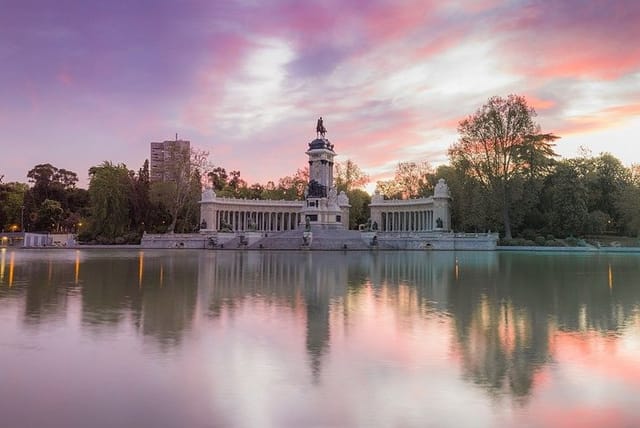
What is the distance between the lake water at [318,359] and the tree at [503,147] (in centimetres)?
4631

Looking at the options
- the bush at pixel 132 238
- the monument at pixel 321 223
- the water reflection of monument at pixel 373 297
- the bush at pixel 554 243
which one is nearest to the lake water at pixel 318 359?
the water reflection of monument at pixel 373 297

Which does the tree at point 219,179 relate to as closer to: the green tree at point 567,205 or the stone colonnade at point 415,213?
the stone colonnade at point 415,213

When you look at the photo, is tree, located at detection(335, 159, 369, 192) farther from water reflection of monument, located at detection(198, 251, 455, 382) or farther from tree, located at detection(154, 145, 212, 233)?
water reflection of monument, located at detection(198, 251, 455, 382)

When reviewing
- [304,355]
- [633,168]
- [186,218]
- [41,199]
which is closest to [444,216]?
[633,168]

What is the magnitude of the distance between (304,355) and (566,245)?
5736 cm

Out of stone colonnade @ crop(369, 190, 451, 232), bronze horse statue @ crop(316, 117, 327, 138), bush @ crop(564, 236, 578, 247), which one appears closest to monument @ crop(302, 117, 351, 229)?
bronze horse statue @ crop(316, 117, 327, 138)

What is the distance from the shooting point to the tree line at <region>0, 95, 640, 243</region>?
63.2 meters

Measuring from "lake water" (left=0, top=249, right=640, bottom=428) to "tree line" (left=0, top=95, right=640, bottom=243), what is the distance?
47.5 metres

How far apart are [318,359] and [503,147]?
2332 inches

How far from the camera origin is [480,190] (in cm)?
6341

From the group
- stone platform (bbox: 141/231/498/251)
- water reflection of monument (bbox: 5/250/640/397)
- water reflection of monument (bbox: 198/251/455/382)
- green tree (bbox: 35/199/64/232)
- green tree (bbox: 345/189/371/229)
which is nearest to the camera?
water reflection of monument (bbox: 5/250/640/397)

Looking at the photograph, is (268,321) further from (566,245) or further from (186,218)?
(186,218)

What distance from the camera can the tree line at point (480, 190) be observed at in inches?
2490

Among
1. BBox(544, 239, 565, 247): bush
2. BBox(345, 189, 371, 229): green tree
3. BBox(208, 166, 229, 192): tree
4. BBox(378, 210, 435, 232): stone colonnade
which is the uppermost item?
BBox(208, 166, 229, 192): tree
